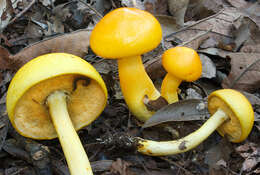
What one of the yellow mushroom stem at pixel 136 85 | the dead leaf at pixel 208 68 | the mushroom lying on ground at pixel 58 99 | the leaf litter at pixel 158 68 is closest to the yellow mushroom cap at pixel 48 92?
the mushroom lying on ground at pixel 58 99

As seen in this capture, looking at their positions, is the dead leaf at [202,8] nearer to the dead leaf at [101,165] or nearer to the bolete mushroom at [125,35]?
the bolete mushroom at [125,35]

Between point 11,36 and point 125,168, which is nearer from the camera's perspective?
point 125,168

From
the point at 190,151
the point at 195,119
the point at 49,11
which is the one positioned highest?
the point at 49,11

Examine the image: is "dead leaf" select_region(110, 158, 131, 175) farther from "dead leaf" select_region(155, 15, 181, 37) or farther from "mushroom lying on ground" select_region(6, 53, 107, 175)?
"dead leaf" select_region(155, 15, 181, 37)

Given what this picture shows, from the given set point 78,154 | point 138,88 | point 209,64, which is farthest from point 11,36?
point 209,64

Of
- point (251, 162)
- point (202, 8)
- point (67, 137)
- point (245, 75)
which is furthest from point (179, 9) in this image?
point (67, 137)

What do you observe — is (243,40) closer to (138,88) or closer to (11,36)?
(138,88)

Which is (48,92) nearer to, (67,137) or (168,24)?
(67,137)
